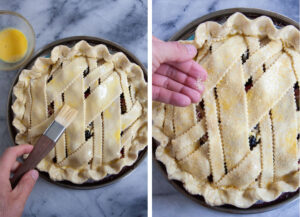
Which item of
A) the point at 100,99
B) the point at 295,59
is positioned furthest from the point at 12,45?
the point at 295,59

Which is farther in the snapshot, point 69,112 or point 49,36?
point 49,36

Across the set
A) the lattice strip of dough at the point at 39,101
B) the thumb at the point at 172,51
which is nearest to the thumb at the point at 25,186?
the lattice strip of dough at the point at 39,101

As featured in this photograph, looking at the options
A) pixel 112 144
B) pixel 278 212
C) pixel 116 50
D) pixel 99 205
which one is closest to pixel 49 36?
pixel 116 50

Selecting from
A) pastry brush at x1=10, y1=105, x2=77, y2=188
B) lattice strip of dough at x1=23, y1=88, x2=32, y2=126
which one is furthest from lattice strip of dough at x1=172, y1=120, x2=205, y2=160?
lattice strip of dough at x1=23, y1=88, x2=32, y2=126

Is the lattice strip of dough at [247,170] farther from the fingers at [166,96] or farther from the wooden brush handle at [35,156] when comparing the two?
the wooden brush handle at [35,156]

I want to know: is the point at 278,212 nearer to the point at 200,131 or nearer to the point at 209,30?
the point at 200,131

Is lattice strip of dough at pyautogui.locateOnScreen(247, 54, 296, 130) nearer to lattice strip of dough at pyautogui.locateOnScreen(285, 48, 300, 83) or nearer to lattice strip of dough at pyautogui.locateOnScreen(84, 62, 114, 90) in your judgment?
lattice strip of dough at pyautogui.locateOnScreen(285, 48, 300, 83)
